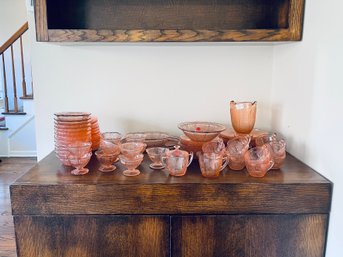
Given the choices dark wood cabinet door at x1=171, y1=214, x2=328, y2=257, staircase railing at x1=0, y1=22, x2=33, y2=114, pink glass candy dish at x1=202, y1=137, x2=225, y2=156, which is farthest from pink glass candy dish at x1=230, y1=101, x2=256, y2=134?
staircase railing at x1=0, y1=22, x2=33, y2=114

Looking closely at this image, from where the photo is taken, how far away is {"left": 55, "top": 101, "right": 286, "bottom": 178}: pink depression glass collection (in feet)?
3.35

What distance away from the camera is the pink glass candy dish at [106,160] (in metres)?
1.07

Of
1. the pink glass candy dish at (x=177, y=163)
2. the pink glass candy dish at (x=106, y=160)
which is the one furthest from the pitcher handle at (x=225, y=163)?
the pink glass candy dish at (x=106, y=160)

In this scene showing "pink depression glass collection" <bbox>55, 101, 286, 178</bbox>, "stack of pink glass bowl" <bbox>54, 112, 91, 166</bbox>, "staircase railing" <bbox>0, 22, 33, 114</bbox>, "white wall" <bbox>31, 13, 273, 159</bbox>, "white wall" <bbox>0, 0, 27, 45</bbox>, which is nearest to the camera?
"pink depression glass collection" <bbox>55, 101, 286, 178</bbox>

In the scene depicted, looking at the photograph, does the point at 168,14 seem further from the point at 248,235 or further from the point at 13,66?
the point at 13,66

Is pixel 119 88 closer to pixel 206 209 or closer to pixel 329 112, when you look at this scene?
pixel 206 209

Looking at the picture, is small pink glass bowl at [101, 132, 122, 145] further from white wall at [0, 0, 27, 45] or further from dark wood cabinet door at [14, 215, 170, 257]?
white wall at [0, 0, 27, 45]

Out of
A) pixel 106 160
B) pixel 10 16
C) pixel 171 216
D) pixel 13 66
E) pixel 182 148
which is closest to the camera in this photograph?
pixel 171 216

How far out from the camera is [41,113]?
140 centimetres

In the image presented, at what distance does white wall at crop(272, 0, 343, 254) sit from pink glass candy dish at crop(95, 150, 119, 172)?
66 cm

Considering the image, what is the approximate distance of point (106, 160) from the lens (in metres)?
1.07

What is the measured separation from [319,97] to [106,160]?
0.72 metres

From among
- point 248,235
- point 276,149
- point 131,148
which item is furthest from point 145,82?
point 248,235

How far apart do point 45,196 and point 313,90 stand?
2.98 ft
